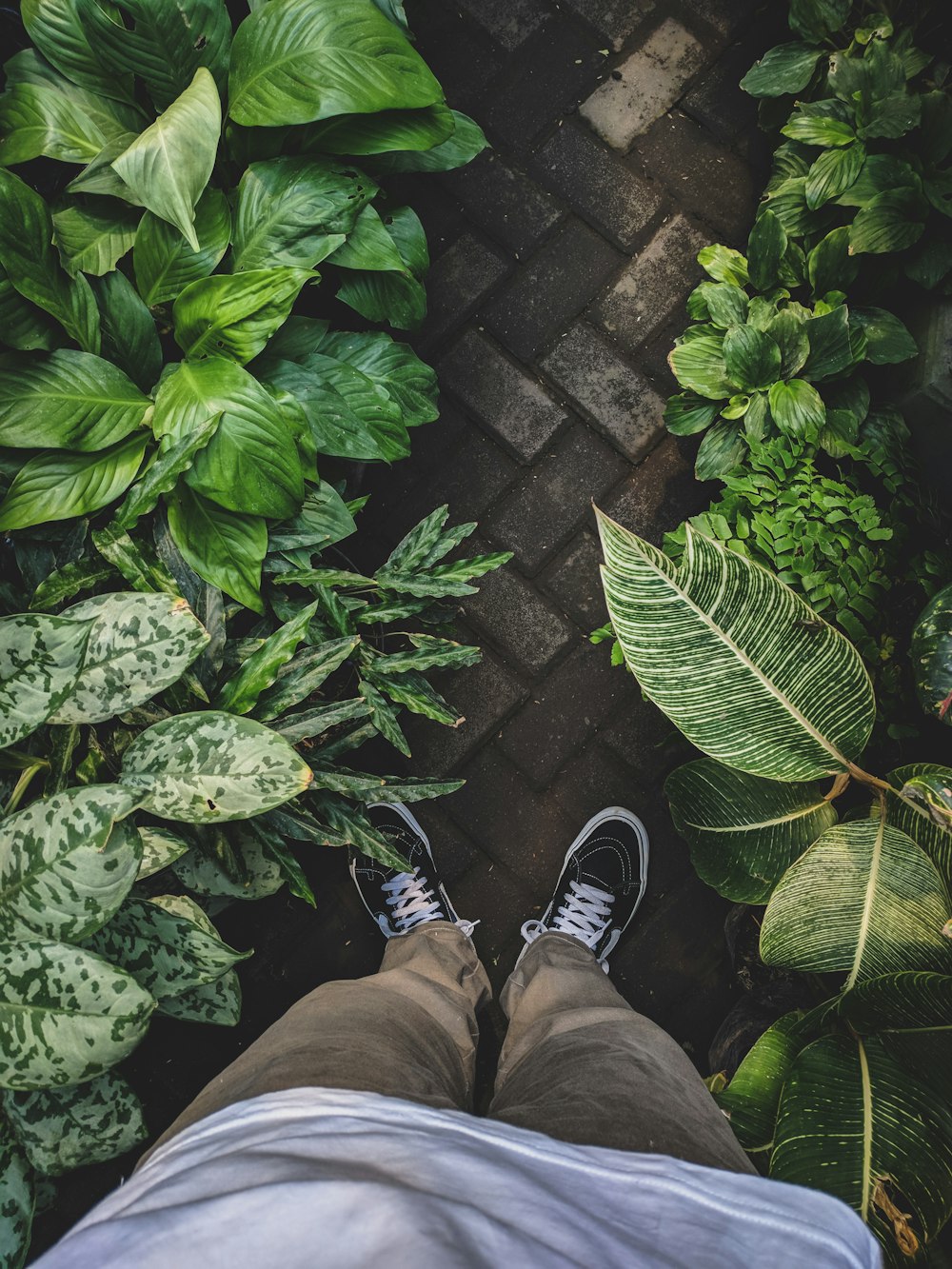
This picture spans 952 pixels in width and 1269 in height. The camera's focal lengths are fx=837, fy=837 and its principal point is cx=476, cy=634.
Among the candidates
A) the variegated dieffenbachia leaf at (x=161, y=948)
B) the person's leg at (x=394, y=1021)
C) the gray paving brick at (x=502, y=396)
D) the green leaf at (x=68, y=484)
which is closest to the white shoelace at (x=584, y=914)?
the person's leg at (x=394, y=1021)

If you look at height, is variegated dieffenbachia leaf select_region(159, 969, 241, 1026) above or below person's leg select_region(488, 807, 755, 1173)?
below

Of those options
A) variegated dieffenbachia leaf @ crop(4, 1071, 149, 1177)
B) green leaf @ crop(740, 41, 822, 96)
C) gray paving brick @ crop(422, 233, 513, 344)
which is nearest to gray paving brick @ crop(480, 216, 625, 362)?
gray paving brick @ crop(422, 233, 513, 344)

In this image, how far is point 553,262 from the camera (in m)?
2.23

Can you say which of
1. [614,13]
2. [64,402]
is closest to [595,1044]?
[64,402]

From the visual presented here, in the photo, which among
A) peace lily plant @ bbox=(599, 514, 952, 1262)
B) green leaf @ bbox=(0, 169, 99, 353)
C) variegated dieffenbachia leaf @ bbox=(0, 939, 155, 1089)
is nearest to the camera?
variegated dieffenbachia leaf @ bbox=(0, 939, 155, 1089)

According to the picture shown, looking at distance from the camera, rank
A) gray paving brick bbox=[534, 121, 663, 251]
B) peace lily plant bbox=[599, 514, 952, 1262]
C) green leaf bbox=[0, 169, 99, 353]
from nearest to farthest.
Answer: peace lily plant bbox=[599, 514, 952, 1262]
green leaf bbox=[0, 169, 99, 353]
gray paving brick bbox=[534, 121, 663, 251]

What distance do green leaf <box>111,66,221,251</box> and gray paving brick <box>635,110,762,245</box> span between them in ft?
4.32

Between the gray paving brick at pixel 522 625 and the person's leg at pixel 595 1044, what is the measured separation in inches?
17.0

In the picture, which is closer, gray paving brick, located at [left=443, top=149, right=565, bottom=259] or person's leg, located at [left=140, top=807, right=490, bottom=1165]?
person's leg, located at [left=140, top=807, right=490, bottom=1165]

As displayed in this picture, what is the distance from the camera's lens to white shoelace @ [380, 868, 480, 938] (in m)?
2.00

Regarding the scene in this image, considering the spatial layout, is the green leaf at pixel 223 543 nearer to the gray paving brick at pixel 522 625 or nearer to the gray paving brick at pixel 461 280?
the gray paving brick at pixel 522 625

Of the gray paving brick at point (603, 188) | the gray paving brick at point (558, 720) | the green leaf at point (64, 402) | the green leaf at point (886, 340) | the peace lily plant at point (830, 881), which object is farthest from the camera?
the gray paving brick at point (603, 188)

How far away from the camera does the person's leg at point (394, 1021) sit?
1146 millimetres

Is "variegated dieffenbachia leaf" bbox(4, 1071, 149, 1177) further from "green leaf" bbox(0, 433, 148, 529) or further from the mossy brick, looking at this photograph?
the mossy brick
